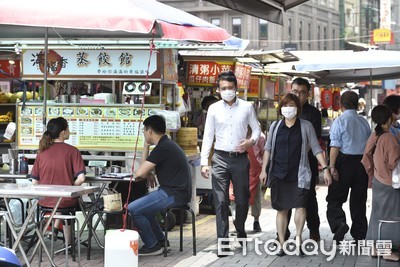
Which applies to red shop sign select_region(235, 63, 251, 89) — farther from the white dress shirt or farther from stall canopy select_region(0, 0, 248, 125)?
stall canopy select_region(0, 0, 248, 125)

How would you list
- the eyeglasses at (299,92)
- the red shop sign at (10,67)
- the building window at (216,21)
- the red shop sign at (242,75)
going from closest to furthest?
the eyeglasses at (299,92) < the red shop sign at (242,75) < the red shop sign at (10,67) < the building window at (216,21)

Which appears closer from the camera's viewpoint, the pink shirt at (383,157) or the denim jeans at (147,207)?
the pink shirt at (383,157)

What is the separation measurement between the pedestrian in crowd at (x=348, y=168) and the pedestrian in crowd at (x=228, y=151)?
115cm

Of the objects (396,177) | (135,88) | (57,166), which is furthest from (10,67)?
(396,177)

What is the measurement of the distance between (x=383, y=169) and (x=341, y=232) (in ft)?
5.83

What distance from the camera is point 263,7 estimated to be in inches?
426

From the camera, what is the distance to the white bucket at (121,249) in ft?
21.6

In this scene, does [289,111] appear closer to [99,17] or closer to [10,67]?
[99,17]

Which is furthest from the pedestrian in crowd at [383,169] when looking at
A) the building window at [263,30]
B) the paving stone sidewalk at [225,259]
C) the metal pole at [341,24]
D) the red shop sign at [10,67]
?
the metal pole at [341,24]

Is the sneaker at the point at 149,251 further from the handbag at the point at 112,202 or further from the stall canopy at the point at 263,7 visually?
the stall canopy at the point at 263,7

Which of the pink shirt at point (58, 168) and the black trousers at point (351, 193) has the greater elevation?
the pink shirt at point (58, 168)

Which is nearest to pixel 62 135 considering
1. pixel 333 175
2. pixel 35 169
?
pixel 35 169

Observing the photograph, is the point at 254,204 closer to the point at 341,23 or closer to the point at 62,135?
the point at 62,135

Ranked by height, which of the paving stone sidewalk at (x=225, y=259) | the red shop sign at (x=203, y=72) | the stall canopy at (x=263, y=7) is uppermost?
the stall canopy at (x=263, y=7)
